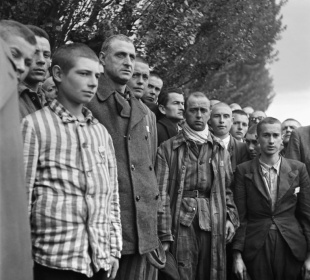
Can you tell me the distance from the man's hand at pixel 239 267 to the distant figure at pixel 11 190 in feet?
14.6

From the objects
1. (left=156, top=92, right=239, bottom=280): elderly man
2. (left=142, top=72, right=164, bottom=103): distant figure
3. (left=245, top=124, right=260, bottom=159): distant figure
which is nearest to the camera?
(left=156, top=92, right=239, bottom=280): elderly man

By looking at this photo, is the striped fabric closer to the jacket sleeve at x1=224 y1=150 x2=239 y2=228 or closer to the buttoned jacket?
the jacket sleeve at x1=224 y1=150 x2=239 y2=228

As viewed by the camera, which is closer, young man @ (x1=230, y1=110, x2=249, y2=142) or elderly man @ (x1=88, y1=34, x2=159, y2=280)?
elderly man @ (x1=88, y1=34, x2=159, y2=280)

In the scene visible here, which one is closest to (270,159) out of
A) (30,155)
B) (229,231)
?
(229,231)

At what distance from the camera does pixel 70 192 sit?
3.30 metres

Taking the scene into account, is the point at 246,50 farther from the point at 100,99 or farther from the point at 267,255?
the point at 100,99

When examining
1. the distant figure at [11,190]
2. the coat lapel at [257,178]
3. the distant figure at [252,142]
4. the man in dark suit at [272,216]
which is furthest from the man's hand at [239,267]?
the distant figure at [11,190]

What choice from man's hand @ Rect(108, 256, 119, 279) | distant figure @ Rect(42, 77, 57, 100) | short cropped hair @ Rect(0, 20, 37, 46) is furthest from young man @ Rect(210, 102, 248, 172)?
short cropped hair @ Rect(0, 20, 37, 46)

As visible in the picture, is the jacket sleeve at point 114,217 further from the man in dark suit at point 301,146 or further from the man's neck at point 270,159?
the man in dark suit at point 301,146

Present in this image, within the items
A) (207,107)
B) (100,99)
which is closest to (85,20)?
(207,107)

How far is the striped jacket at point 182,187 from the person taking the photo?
17.9ft

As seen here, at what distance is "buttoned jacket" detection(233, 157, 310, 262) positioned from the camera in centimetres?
576

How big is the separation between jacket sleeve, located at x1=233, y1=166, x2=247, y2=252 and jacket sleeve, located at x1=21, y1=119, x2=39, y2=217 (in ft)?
10.0

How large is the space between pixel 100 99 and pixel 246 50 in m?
8.60
